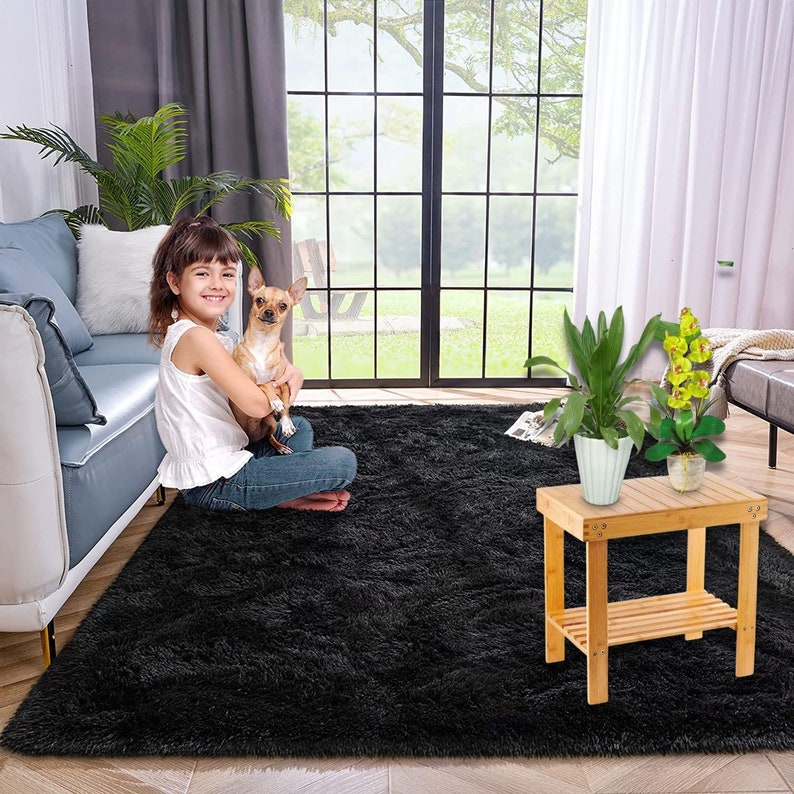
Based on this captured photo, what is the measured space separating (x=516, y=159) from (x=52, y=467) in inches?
319

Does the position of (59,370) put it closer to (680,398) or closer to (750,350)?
(680,398)

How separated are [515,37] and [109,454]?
643 centimetres

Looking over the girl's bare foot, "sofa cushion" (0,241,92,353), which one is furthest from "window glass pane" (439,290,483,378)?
the girl's bare foot

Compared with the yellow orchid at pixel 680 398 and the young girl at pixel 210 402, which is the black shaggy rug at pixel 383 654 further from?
the yellow orchid at pixel 680 398

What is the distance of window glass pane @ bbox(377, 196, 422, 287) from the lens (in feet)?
28.9

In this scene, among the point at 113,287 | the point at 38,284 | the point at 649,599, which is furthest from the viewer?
the point at 113,287

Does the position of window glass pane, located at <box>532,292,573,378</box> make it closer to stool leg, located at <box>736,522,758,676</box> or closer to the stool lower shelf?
the stool lower shelf

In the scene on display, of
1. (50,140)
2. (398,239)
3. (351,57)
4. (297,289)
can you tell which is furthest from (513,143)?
(297,289)

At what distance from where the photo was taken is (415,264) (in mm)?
9648

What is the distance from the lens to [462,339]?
8.14 meters

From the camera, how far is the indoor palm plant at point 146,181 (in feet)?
12.6

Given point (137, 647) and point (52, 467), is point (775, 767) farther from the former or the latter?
point (52, 467)

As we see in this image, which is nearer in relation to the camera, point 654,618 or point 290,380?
point 654,618

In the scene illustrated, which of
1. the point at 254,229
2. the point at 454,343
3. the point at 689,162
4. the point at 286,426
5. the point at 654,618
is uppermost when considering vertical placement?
the point at 689,162
